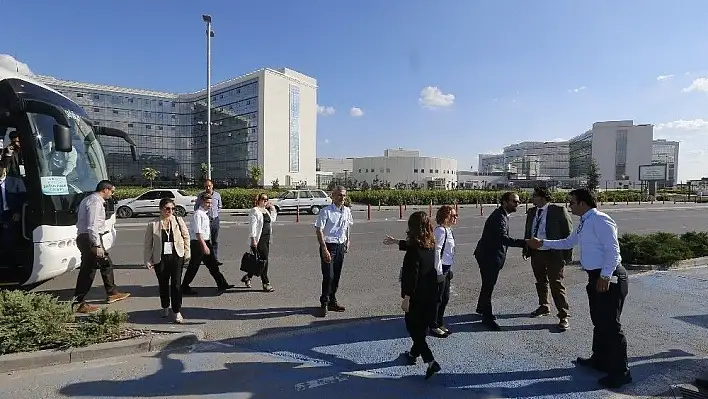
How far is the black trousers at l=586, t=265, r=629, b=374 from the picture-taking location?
383cm

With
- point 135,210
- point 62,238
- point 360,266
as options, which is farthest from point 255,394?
point 135,210

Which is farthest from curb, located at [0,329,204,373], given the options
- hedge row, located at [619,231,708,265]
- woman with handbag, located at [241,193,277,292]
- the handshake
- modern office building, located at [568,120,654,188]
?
modern office building, located at [568,120,654,188]

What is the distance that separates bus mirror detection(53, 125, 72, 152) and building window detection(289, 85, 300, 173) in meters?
82.1

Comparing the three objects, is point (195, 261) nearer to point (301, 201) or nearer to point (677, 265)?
point (677, 265)

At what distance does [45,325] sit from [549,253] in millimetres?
5907

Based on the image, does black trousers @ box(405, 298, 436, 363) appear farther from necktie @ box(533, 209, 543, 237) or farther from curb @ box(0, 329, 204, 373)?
curb @ box(0, 329, 204, 373)

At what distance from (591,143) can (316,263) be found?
156357mm

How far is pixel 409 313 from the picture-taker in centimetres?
397

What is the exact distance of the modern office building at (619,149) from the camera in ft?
431

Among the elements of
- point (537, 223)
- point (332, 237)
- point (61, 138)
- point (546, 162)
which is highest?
point (546, 162)

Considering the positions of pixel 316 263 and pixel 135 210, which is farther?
pixel 135 210

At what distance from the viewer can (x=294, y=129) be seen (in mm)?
88438

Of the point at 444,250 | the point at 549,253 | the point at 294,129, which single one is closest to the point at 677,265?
the point at 549,253

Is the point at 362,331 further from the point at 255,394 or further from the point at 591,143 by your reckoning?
the point at 591,143
